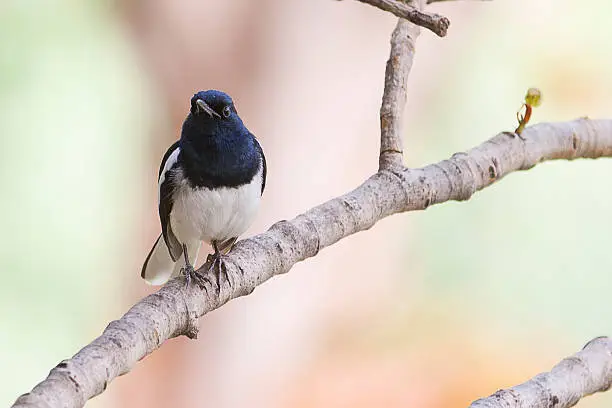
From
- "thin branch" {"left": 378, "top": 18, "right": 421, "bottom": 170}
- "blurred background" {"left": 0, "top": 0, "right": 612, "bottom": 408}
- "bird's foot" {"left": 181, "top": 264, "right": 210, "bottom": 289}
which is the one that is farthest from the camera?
"blurred background" {"left": 0, "top": 0, "right": 612, "bottom": 408}

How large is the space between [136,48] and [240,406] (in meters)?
1.35

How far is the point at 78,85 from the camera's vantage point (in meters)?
2.99

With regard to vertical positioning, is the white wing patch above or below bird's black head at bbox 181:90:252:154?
below

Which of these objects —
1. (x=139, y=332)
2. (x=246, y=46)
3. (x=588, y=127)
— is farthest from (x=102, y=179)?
(x=139, y=332)

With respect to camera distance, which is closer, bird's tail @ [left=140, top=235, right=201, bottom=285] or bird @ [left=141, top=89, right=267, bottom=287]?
bird @ [left=141, top=89, right=267, bottom=287]

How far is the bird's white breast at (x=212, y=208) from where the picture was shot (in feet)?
4.86

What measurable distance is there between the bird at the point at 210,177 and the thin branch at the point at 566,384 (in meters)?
0.59

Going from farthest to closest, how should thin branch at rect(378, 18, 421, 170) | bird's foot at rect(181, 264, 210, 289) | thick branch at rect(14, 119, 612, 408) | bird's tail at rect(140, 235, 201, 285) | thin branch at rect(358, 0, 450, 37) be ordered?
bird's tail at rect(140, 235, 201, 285), thin branch at rect(378, 18, 421, 170), bird's foot at rect(181, 264, 210, 289), thin branch at rect(358, 0, 450, 37), thick branch at rect(14, 119, 612, 408)

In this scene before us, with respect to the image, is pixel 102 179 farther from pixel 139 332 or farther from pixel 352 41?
pixel 139 332

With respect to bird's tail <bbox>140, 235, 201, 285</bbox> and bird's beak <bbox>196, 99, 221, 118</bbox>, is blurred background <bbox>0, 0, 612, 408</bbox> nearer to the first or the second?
bird's tail <bbox>140, 235, 201, 285</bbox>

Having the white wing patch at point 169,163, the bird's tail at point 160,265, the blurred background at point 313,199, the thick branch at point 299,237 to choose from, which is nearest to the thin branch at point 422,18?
the thick branch at point 299,237

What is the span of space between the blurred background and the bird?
149 centimetres

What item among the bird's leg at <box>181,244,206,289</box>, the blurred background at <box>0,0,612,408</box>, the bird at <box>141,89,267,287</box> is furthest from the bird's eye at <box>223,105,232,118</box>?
the blurred background at <box>0,0,612,408</box>

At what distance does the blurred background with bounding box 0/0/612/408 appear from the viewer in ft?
9.57
